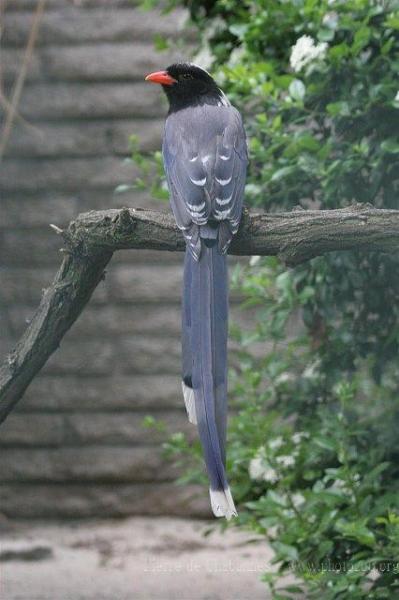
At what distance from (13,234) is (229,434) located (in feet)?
5.83

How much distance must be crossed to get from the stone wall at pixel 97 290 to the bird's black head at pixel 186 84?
5.44ft

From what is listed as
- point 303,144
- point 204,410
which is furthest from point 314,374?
point 204,410

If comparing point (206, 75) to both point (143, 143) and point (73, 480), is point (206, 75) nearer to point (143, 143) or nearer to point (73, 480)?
point (143, 143)

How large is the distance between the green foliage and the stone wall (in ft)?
4.44

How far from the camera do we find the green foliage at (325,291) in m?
2.95

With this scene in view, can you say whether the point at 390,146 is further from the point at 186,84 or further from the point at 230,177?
the point at 186,84

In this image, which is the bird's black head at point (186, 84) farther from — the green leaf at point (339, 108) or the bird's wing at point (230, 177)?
the green leaf at point (339, 108)

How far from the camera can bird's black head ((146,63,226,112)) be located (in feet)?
10.4

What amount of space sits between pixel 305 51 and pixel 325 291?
0.71 m

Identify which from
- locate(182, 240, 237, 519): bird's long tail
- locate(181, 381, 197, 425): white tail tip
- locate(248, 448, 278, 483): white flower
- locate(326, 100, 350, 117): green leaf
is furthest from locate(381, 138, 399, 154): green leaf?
locate(248, 448, 278, 483): white flower

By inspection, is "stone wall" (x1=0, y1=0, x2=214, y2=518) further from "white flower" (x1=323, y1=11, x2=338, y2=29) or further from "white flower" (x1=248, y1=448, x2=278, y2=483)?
"white flower" (x1=323, y1=11, x2=338, y2=29)

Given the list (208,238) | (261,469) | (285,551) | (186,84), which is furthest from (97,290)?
(208,238)

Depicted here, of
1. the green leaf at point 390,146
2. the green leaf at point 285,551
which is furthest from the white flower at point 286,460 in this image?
the green leaf at point 390,146

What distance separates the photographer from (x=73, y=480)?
4984 millimetres
